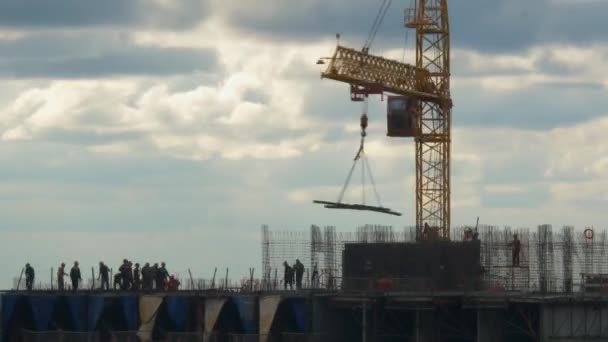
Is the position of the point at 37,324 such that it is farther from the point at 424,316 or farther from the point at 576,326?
the point at 576,326

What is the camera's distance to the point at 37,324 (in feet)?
387

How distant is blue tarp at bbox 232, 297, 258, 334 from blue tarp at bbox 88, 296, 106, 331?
8638 millimetres

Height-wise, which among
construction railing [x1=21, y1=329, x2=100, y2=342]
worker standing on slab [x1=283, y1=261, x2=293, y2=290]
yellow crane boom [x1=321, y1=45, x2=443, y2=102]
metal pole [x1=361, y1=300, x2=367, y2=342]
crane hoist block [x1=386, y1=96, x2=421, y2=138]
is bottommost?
construction railing [x1=21, y1=329, x2=100, y2=342]

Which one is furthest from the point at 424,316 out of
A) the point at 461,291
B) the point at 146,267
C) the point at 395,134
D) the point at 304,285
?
the point at 395,134

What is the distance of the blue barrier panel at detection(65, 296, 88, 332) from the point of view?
117 m

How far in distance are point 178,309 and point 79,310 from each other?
6235 mm

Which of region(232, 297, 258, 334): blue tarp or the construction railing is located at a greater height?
region(232, 297, 258, 334): blue tarp

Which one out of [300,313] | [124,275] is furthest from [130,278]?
[300,313]

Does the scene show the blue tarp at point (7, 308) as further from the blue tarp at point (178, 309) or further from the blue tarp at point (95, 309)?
the blue tarp at point (178, 309)

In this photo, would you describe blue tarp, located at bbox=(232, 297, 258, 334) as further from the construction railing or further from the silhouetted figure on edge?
the construction railing

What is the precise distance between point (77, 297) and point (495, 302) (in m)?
26.0

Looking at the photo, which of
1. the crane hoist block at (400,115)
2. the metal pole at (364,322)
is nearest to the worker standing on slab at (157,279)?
the metal pole at (364,322)

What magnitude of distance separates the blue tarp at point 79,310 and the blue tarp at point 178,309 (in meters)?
5.23

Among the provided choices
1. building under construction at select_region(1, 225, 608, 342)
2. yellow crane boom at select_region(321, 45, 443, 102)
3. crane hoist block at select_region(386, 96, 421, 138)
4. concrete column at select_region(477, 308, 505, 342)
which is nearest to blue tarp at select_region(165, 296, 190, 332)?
building under construction at select_region(1, 225, 608, 342)
